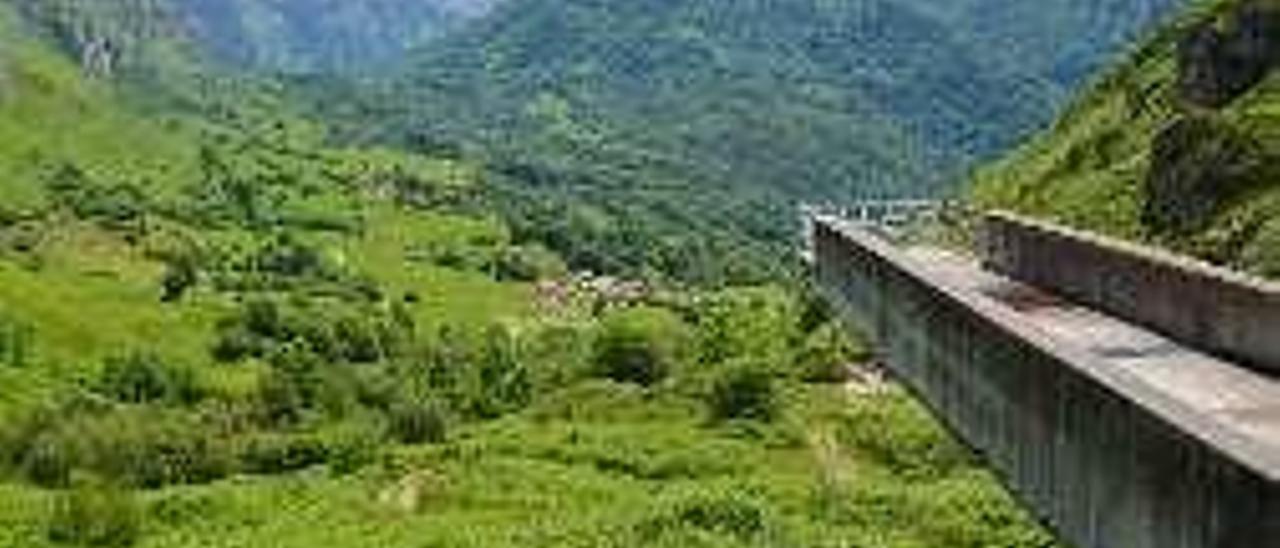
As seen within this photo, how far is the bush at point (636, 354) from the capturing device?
17812 centimetres

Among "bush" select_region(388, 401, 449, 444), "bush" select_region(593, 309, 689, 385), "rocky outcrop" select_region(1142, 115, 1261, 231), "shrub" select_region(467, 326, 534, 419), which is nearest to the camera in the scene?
"rocky outcrop" select_region(1142, 115, 1261, 231)

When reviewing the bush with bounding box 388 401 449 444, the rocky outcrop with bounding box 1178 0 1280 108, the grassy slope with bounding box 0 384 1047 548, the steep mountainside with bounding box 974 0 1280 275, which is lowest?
the bush with bounding box 388 401 449 444

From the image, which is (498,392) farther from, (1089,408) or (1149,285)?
(1089,408)

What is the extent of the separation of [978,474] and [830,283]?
5790 cm

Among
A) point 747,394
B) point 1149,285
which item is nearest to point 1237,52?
point 747,394

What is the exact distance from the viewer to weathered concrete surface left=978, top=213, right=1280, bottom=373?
29062 millimetres

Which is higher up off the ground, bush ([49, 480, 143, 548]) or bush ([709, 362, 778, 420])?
bush ([709, 362, 778, 420])

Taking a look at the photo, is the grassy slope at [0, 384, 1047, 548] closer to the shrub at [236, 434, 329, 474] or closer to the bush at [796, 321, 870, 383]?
the bush at [796, 321, 870, 383]

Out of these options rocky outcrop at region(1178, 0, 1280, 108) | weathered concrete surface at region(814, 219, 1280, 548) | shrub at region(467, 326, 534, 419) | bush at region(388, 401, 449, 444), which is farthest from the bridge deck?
shrub at region(467, 326, 534, 419)

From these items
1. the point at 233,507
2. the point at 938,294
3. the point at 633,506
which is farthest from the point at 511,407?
the point at 938,294

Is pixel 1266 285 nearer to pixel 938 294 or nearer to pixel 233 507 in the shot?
pixel 938 294

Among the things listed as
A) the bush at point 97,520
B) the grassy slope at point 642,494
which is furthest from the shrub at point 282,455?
the bush at point 97,520

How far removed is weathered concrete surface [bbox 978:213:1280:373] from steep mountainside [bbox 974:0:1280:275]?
6.80 meters

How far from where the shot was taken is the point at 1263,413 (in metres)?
23.9
